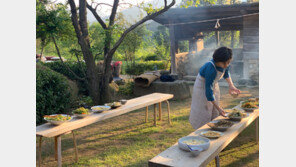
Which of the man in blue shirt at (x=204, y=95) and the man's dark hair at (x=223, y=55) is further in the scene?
the man in blue shirt at (x=204, y=95)

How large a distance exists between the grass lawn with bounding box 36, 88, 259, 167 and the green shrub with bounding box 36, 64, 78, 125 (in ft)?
3.55

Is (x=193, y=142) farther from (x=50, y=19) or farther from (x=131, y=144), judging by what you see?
(x=50, y=19)

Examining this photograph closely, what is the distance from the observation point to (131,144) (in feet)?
15.1

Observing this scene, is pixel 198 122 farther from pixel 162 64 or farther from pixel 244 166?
pixel 162 64

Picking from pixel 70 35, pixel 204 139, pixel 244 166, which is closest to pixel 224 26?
pixel 70 35

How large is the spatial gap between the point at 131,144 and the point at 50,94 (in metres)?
2.65

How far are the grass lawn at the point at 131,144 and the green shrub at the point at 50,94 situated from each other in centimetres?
108

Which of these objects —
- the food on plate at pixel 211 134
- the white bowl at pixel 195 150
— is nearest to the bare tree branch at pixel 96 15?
the food on plate at pixel 211 134

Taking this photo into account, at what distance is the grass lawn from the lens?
3893 mm

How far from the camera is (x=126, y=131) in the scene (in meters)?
5.35

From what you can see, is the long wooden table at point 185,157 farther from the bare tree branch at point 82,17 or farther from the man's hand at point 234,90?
the bare tree branch at point 82,17

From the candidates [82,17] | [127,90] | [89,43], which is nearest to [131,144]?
[89,43]

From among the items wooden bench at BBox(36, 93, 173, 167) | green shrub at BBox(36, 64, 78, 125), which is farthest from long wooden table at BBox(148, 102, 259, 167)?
green shrub at BBox(36, 64, 78, 125)

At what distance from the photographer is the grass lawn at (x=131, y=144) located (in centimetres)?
389
